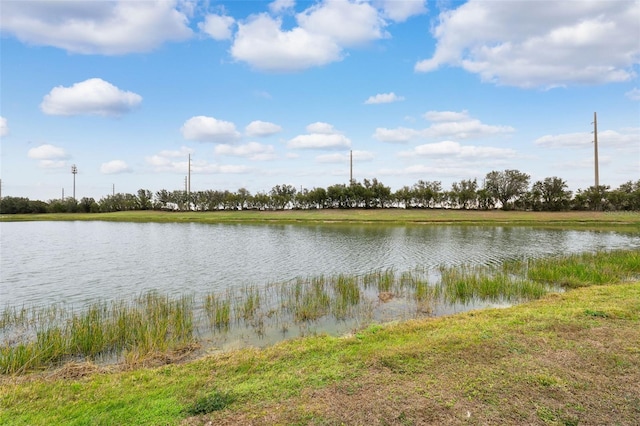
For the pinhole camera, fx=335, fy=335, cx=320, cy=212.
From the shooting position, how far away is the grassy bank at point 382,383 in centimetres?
453

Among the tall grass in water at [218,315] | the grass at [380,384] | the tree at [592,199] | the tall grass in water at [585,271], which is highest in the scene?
the tree at [592,199]

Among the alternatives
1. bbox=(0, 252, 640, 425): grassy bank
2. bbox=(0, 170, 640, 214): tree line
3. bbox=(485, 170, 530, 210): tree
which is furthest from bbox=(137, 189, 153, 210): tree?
bbox=(0, 252, 640, 425): grassy bank

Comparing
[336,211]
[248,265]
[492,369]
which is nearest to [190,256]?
[248,265]

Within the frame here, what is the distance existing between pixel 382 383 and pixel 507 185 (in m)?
89.9

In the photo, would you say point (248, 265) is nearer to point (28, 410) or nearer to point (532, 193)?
point (28, 410)

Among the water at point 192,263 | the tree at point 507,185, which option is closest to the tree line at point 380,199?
the tree at point 507,185

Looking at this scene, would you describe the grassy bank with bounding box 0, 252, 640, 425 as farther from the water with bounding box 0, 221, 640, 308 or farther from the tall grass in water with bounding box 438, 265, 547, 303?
the water with bounding box 0, 221, 640, 308

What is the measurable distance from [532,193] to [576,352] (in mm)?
85373

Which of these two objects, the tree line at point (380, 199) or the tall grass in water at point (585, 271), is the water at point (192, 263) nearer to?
the tall grass in water at point (585, 271)

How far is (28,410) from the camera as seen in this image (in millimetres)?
4867

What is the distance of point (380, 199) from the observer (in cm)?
8469

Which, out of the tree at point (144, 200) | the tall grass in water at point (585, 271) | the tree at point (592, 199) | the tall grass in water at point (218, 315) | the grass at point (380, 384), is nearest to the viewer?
the grass at point (380, 384)

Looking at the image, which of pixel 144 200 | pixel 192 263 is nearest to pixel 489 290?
pixel 192 263

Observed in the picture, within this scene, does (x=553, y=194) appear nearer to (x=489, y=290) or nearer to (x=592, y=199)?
(x=592, y=199)
